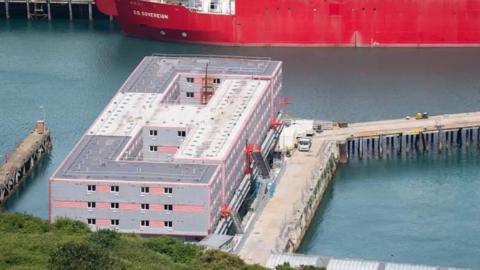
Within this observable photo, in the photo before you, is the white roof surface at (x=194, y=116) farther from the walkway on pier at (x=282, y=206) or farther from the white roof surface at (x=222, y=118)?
the walkway on pier at (x=282, y=206)

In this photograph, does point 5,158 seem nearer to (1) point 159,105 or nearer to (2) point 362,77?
(1) point 159,105

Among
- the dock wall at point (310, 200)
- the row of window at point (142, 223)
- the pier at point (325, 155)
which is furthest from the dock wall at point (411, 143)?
the row of window at point (142, 223)

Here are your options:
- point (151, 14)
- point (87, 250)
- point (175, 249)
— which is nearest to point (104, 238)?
point (175, 249)

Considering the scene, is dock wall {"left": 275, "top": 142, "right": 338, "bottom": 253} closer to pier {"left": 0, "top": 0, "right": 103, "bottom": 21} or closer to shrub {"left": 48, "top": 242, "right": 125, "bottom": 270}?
shrub {"left": 48, "top": 242, "right": 125, "bottom": 270}

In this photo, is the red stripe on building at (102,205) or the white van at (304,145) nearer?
the red stripe on building at (102,205)

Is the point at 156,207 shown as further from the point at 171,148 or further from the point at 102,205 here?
the point at 171,148

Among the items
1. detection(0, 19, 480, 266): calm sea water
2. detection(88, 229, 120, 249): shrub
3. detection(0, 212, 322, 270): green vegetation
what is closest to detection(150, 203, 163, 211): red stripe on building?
detection(0, 212, 322, 270): green vegetation
